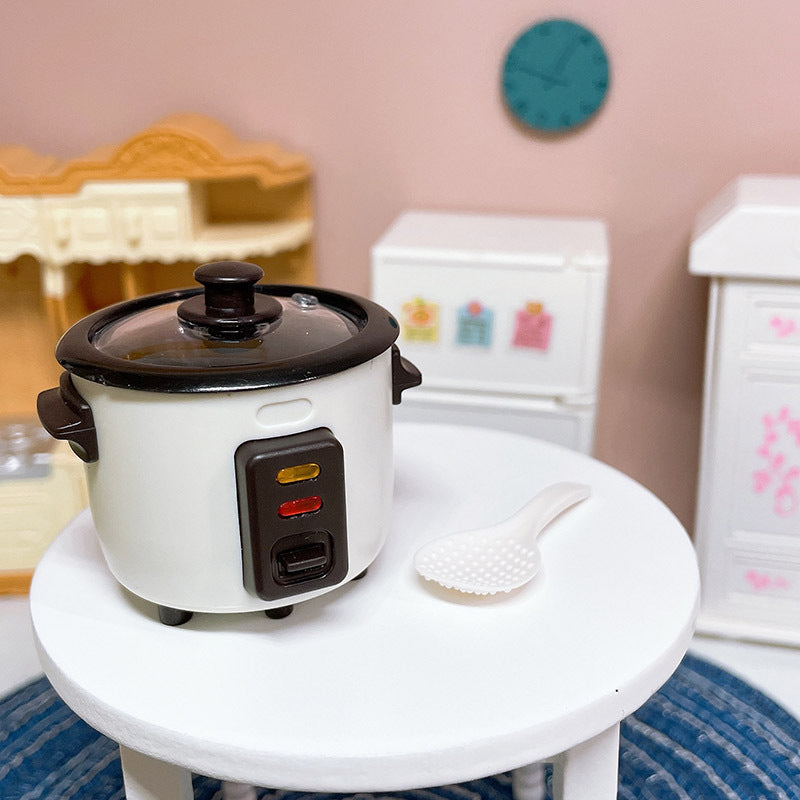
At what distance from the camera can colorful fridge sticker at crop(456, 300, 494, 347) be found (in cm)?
158

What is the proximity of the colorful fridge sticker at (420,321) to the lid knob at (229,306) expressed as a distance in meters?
0.83

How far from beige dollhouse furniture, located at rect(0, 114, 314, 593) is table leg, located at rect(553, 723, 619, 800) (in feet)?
3.98

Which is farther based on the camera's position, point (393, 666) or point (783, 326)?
point (783, 326)

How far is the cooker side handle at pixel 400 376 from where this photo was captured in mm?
849

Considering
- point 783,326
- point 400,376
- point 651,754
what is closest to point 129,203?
point 400,376

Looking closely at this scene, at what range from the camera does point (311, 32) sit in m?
1.85

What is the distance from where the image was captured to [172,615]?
2.60ft

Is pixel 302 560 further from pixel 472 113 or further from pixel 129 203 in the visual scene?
pixel 472 113

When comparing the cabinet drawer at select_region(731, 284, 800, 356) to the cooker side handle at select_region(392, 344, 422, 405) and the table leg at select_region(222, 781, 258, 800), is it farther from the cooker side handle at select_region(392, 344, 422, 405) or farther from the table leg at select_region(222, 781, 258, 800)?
the table leg at select_region(222, 781, 258, 800)

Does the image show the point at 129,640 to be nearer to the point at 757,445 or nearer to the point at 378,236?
the point at 757,445

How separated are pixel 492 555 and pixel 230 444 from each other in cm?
29

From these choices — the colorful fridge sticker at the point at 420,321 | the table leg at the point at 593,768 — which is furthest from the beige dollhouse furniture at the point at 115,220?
the table leg at the point at 593,768

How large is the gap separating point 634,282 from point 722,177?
0.26 m

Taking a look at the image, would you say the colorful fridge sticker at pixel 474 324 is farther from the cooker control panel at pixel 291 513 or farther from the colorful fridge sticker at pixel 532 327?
the cooker control panel at pixel 291 513
